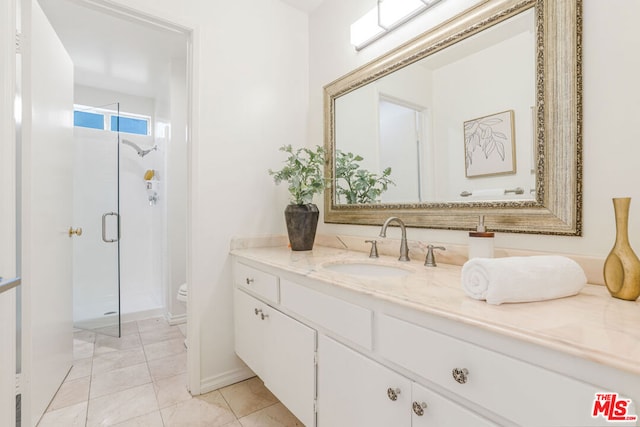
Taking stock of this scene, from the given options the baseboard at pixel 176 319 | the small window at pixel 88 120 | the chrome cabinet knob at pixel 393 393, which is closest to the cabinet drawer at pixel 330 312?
the chrome cabinet knob at pixel 393 393

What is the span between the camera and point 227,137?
1838mm

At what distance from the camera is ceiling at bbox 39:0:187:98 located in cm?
217

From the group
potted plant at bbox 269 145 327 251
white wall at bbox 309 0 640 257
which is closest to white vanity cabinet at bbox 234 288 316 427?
potted plant at bbox 269 145 327 251

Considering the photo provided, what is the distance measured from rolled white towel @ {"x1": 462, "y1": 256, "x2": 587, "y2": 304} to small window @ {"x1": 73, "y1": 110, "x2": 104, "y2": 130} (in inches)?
154

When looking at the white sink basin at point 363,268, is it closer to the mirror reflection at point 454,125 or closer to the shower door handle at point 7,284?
the mirror reflection at point 454,125

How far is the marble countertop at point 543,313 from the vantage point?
508 millimetres

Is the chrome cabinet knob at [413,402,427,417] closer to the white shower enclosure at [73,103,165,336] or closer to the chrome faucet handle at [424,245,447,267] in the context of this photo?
the chrome faucet handle at [424,245,447,267]

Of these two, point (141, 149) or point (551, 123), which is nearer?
point (551, 123)

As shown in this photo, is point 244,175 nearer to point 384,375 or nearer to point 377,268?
point 377,268

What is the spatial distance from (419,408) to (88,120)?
4020mm

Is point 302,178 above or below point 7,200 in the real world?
above

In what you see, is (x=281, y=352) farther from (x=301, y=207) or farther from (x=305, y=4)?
(x=305, y=4)

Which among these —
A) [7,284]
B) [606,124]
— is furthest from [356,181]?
[7,284]

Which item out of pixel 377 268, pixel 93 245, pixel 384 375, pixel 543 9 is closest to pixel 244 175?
pixel 377 268
